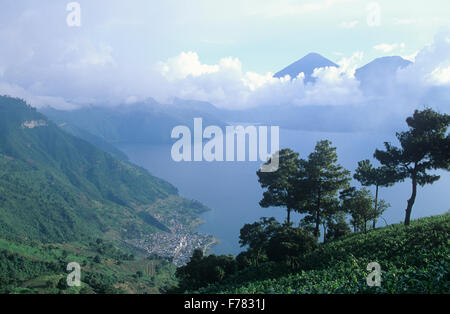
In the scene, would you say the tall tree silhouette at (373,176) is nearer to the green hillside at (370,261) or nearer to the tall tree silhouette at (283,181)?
Answer: the tall tree silhouette at (283,181)

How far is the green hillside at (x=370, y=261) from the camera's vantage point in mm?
8141

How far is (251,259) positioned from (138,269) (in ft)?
234

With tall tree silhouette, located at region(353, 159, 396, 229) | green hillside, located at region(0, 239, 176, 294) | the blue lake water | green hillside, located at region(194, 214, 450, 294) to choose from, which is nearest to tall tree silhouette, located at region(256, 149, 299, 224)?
green hillside, located at region(194, 214, 450, 294)

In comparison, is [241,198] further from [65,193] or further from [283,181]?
[283,181]

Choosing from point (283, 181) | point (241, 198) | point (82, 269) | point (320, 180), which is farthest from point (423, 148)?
point (241, 198)

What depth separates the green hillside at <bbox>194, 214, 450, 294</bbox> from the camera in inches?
320

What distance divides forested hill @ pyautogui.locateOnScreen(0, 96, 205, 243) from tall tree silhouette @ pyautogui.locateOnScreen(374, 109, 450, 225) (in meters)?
92.1

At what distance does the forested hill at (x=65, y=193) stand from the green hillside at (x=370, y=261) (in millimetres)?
88610

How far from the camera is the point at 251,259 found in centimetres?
1917

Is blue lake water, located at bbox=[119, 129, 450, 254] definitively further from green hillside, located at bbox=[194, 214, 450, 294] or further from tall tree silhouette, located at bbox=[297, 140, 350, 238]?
green hillside, located at bbox=[194, 214, 450, 294]
